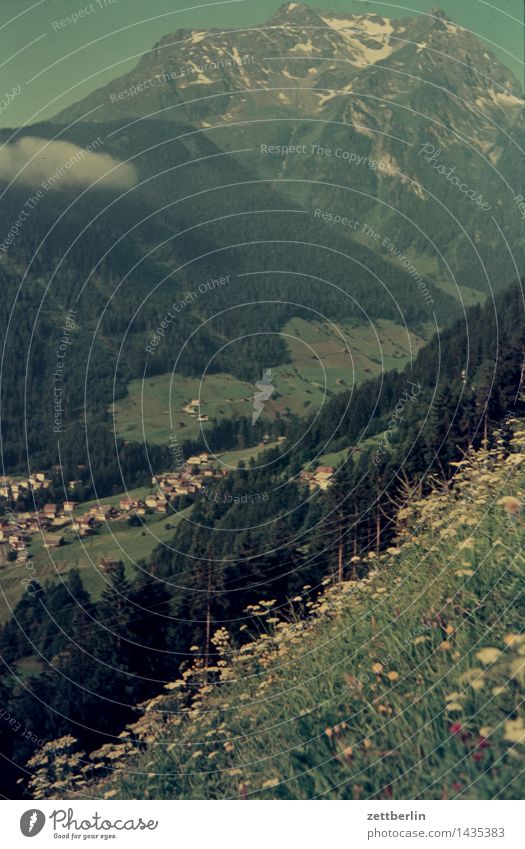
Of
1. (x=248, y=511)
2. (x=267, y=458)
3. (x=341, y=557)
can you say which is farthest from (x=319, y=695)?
(x=267, y=458)

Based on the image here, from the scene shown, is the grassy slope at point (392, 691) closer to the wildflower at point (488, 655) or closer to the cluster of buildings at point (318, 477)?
the wildflower at point (488, 655)

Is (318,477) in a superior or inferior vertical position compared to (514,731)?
superior

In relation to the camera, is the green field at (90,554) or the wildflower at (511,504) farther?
the green field at (90,554)

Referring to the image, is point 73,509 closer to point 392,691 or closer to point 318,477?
point 318,477

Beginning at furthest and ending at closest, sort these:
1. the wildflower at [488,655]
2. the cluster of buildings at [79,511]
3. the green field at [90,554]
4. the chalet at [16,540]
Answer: the cluster of buildings at [79,511] < the chalet at [16,540] < the green field at [90,554] < the wildflower at [488,655]

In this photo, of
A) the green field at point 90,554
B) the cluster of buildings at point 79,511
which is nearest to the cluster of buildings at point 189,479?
the cluster of buildings at point 79,511

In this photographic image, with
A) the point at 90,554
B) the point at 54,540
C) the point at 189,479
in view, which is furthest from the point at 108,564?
the point at 189,479

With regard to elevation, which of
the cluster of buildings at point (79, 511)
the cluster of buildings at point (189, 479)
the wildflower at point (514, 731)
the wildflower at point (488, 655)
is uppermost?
the wildflower at point (488, 655)

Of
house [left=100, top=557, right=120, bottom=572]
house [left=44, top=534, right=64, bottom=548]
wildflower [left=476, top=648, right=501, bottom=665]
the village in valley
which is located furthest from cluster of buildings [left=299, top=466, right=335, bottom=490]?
wildflower [left=476, top=648, right=501, bottom=665]
